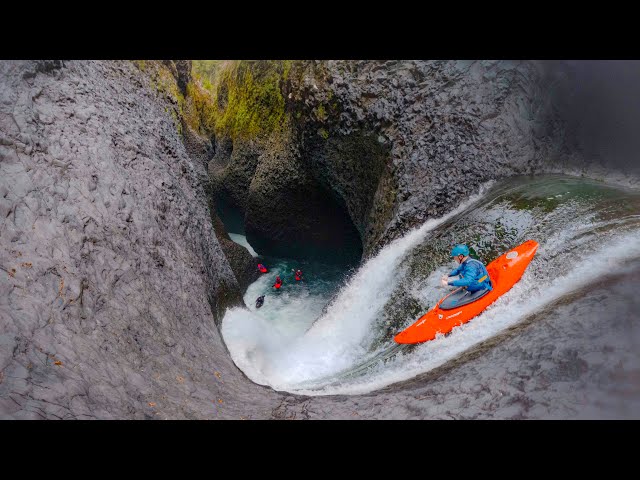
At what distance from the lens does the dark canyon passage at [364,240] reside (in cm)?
375

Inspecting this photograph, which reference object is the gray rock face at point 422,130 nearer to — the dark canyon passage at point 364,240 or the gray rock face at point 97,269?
the dark canyon passage at point 364,240

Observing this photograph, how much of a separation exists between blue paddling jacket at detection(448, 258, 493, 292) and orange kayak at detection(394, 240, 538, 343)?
206 mm

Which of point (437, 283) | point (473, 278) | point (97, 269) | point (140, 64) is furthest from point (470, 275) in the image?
point (140, 64)

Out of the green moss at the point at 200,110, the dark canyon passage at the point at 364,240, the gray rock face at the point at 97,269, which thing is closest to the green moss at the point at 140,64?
the dark canyon passage at the point at 364,240

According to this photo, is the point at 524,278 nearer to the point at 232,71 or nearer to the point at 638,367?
the point at 638,367

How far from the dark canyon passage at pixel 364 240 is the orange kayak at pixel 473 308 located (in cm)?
24

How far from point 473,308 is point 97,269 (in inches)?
242

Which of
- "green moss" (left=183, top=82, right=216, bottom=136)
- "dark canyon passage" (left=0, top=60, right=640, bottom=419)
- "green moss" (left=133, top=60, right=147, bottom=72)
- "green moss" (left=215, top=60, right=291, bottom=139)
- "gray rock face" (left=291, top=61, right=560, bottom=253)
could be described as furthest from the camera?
"green moss" (left=183, top=82, right=216, bottom=136)

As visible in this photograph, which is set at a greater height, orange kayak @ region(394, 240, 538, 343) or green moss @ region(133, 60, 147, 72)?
green moss @ region(133, 60, 147, 72)

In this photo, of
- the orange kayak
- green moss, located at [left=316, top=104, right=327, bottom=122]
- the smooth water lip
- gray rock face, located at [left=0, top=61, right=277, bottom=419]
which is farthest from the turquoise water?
green moss, located at [left=316, top=104, right=327, bottom=122]

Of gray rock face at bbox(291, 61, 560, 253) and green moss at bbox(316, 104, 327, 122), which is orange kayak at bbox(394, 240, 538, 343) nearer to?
gray rock face at bbox(291, 61, 560, 253)

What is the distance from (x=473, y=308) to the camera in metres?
6.40

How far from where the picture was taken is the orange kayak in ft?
21.0

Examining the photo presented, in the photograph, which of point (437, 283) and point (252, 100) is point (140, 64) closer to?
point (252, 100)
